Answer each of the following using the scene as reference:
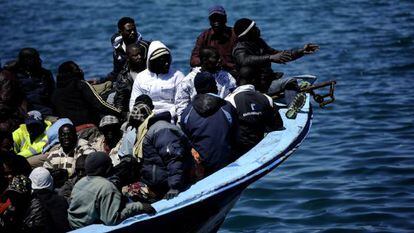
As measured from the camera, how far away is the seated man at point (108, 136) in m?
8.85

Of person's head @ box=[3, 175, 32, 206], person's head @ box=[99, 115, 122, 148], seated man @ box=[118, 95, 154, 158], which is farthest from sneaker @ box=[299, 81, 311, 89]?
person's head @ box=[3, 175, 32, 206]

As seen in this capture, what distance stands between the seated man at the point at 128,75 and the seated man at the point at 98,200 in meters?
2.59

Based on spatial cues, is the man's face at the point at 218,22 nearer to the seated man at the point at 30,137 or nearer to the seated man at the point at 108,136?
the seated man at the point at 108,136

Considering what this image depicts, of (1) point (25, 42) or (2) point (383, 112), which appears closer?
(2) point (383, 112)

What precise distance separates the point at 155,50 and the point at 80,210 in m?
2.14

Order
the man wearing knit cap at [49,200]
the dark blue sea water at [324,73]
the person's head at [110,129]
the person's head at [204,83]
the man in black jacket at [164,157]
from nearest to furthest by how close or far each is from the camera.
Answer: the man wearing knit cap at [49,200], the man in black jacket at [164,157], the person's head at [204,83], the person's head at [110,129], the dark blue sea water at [324,73]

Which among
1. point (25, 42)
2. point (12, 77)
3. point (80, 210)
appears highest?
point (12, 77)

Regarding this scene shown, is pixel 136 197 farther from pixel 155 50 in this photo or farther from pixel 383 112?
pixel 383 112

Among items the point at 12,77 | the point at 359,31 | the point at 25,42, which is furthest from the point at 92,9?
the point at 12,77

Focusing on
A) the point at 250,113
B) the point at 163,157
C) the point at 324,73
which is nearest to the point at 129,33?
the point at 250,113

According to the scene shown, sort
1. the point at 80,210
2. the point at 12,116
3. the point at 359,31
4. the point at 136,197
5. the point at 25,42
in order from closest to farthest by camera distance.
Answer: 1. the point at 80,210
2. the point at 136,197
3. the point at 12,116
4. the point at 359,31
5. the point at 25,42

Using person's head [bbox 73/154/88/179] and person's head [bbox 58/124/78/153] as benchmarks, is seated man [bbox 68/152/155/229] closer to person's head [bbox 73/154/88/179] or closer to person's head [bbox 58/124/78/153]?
person's head [bbox 73/154/88/179]

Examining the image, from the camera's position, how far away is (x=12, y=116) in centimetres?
963

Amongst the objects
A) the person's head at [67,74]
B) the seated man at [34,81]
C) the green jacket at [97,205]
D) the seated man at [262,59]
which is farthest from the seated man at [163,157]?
the seated man at [34,81]
